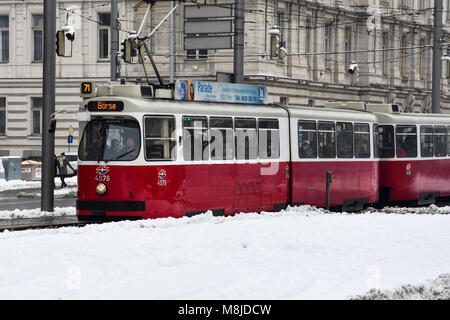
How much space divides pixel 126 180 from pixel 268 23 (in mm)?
30813

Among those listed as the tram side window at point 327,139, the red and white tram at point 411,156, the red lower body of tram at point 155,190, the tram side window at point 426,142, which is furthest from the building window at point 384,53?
the red lower body of tram at point 155,190

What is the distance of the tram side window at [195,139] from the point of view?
19438 mm

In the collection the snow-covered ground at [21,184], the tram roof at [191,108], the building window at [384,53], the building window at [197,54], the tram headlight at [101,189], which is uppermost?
the building window at [384,53]

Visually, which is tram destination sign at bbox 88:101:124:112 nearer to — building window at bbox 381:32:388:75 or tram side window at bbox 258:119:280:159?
tram side window at bbox 258:119:280:159

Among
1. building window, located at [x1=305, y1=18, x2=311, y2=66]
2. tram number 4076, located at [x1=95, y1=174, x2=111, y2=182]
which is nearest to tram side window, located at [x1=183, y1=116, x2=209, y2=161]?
tram number 4076, located at [x1=95, y1=174, x2=111, y2=182]

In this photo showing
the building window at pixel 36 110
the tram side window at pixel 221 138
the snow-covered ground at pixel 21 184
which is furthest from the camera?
the building window at pixel 36 110

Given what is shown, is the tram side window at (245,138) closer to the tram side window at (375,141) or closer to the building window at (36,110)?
the tram side window at (375,141)

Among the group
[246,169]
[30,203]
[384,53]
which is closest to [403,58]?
[384,53]

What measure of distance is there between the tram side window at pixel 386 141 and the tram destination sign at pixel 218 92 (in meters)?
6.18

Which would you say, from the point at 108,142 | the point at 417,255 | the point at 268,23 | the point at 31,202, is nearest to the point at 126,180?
the point at 108,142

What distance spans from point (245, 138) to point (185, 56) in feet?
93.2

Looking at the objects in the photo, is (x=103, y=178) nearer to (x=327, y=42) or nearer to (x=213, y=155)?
(x=213, y=155)

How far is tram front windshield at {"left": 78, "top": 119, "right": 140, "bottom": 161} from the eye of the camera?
18672 mm

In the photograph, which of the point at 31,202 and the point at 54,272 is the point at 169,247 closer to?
the point at 54,272
